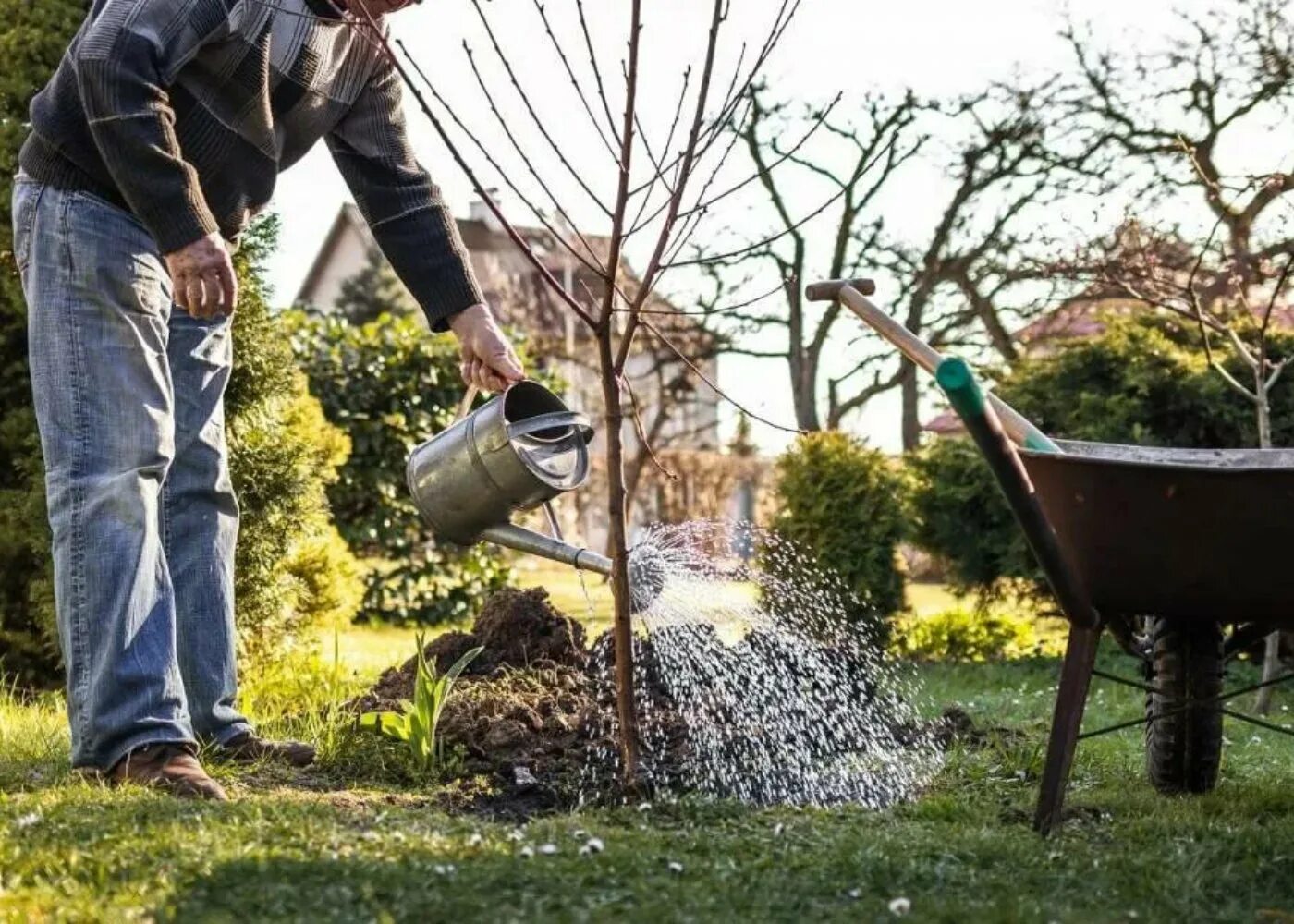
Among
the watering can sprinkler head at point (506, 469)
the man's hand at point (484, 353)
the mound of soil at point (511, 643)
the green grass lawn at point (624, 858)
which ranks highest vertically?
the man's hand at point (484, 353)

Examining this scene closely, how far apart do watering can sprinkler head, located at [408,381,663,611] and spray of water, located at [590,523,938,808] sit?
32 centimetres

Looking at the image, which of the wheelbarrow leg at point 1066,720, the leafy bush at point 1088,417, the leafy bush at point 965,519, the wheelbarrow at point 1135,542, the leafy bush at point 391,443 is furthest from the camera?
the leafy bush at point 391,443

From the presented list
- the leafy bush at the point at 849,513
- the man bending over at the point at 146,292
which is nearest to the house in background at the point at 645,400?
the leafy bush at the point at 849,513

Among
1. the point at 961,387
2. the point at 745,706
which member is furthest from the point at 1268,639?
the point at 961,387

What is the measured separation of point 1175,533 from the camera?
2.25m

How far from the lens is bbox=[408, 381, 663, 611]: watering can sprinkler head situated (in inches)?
105

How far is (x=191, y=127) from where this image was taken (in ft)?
8.68

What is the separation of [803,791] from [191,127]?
1673 mm

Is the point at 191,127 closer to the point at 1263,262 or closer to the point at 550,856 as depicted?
the point at 550,856

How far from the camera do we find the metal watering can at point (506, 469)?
267cm

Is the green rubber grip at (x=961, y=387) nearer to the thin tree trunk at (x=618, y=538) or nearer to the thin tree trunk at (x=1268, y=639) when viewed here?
the thin tree trunk at (x=618, y=538)

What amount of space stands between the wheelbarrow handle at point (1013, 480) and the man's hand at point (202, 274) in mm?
1231

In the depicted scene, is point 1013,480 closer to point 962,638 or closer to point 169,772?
point 169,772

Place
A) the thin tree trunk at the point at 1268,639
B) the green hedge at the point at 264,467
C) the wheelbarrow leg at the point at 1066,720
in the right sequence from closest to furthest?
the wheelbarrow leg at the point at 1066,720, the thin tree trunk at the point at 1268,639, the green hedge at the point at 264,467
